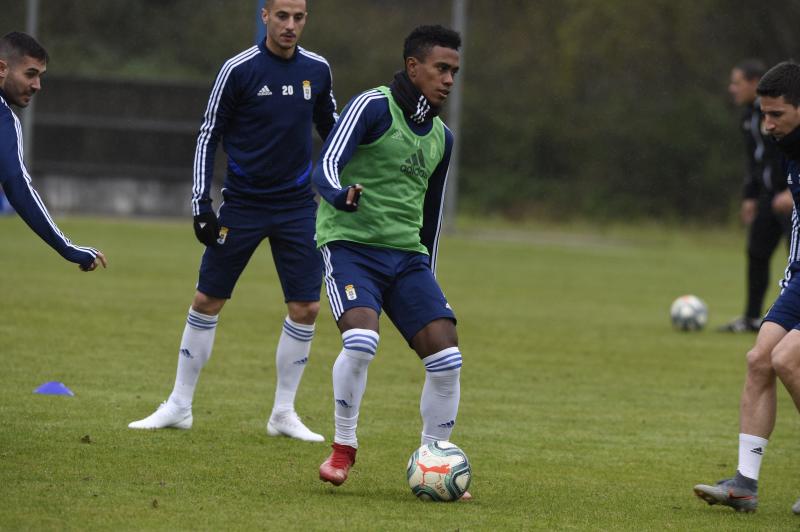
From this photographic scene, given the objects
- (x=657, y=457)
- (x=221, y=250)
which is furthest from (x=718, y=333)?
(x=221, y=250)

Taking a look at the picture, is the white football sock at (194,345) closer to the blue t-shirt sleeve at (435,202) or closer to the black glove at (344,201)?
the blue t-shirt sleeve at (435,202)

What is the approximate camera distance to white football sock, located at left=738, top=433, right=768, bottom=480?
6473 millimetres

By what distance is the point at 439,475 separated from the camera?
639cm

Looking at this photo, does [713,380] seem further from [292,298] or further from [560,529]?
[560,529]

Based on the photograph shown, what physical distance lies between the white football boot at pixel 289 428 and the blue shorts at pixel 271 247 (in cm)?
70

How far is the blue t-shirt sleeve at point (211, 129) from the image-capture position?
7.69 meters

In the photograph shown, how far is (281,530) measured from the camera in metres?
5.61

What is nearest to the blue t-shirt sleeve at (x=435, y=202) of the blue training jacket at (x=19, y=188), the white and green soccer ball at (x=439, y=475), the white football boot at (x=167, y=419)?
the white and green soccer ball at (x=439, y=475)

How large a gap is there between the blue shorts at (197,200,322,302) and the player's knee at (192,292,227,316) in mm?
36

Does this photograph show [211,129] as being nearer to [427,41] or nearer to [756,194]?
[427,41]

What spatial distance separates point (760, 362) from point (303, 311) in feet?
9.15

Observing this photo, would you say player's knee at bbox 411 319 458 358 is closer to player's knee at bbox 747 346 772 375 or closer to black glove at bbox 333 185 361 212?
black glove at bbox 333 185 361 212

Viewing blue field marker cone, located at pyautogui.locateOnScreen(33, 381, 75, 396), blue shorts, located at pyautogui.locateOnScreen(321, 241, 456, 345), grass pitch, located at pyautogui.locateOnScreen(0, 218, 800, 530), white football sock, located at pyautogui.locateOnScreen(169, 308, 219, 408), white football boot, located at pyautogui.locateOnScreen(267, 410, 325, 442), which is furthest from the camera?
blue field marker cone, located at pyautogui.locateOnScreen(33, 381, 75, 396)

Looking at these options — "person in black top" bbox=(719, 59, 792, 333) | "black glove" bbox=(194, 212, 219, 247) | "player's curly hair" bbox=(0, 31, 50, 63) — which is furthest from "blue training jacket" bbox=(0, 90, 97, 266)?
"person in black top" bbox=(719, 59, 792, 333)
